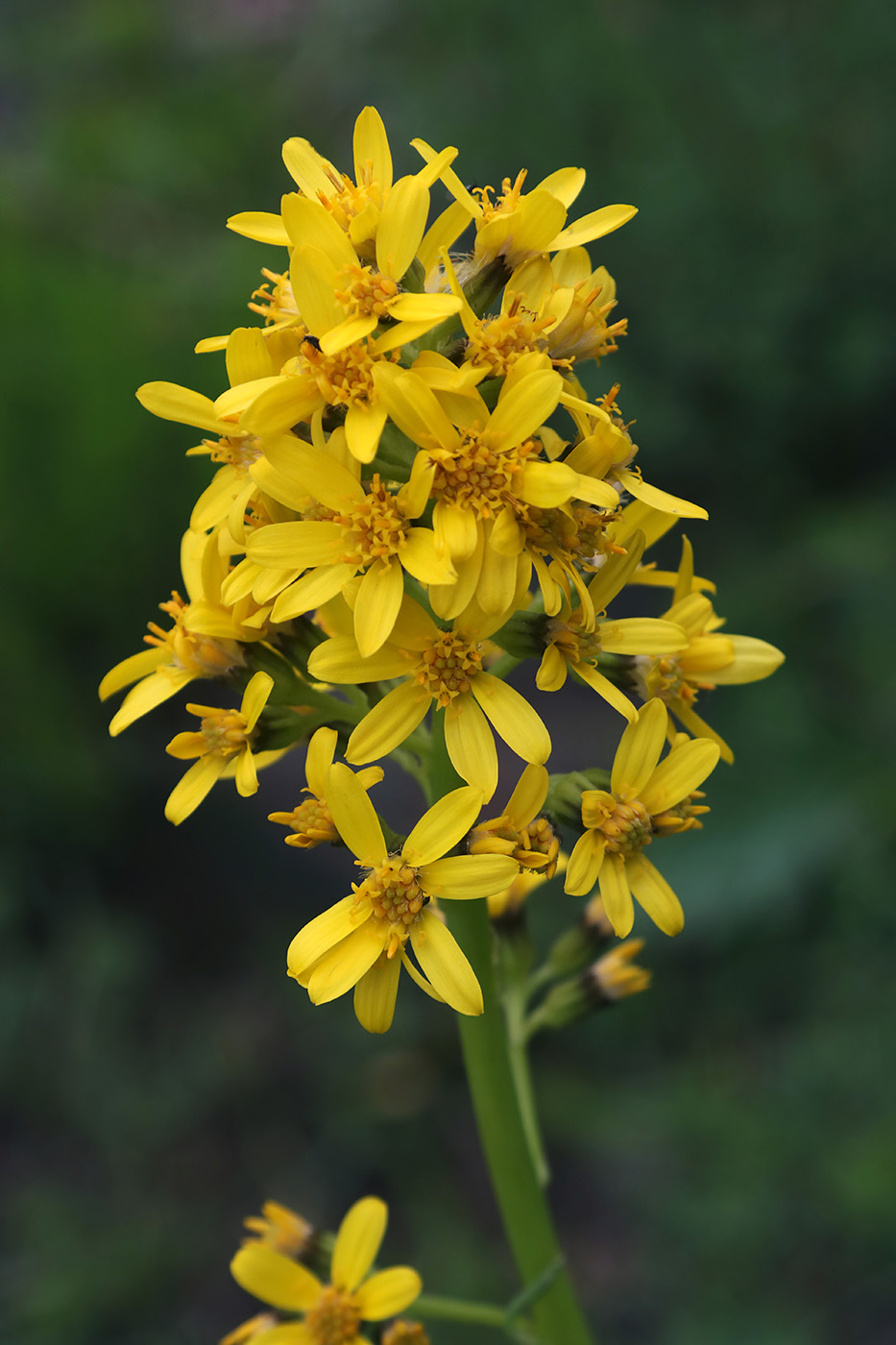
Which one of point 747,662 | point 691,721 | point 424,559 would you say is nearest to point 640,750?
point 691,721

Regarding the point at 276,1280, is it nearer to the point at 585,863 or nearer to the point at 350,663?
the point at 585,863

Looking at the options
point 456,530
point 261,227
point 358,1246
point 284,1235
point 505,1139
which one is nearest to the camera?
point 456,530

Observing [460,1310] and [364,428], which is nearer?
[364,428]

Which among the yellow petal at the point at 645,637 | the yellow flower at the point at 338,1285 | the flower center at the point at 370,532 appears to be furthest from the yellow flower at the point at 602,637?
the yellow flower at the point at 338,1285

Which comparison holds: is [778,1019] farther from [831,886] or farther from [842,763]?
[842,763]

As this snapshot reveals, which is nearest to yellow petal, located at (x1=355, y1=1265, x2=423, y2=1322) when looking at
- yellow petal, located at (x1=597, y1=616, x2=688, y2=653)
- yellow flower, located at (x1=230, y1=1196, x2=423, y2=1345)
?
yellow flower, located at (x1=230, y1=1196, x2=423, y2=1345)

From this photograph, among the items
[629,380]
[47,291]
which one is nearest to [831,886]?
[629,380]

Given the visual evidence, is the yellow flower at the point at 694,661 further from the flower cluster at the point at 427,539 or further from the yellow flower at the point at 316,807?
the yellow flower at the point at 316,807
